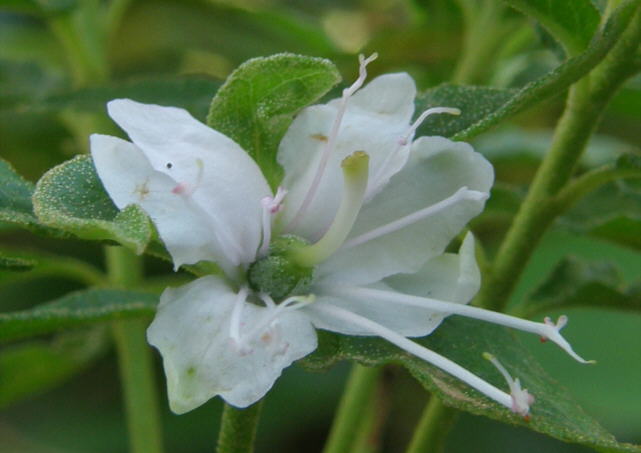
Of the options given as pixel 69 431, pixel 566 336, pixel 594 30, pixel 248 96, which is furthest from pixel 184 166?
pixel 69 431

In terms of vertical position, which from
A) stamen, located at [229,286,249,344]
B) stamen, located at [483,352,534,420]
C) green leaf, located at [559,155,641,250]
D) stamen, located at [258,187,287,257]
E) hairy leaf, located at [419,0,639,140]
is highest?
hairy leaf, located at [419,0,639,140]

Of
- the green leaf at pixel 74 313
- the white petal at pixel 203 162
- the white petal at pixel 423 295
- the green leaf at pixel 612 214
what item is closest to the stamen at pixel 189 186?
the white petal at pixel 203 162

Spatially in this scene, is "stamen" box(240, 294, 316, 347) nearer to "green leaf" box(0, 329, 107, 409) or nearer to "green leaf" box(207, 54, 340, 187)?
"green leaf" box(207, 54, 340, 187)

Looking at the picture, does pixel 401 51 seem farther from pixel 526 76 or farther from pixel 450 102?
pixel 450 102

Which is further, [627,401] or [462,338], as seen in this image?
[627,401]

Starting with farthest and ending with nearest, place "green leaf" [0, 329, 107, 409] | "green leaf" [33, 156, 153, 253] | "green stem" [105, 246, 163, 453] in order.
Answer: "green leaf" [0, 329, 107, 409] < "green stem" [105, 246, 163, 453] < "green leaf" [33, 156, 153, 253]

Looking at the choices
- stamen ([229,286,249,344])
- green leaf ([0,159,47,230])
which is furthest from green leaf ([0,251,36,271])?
stamen ([229,286,249,344])
